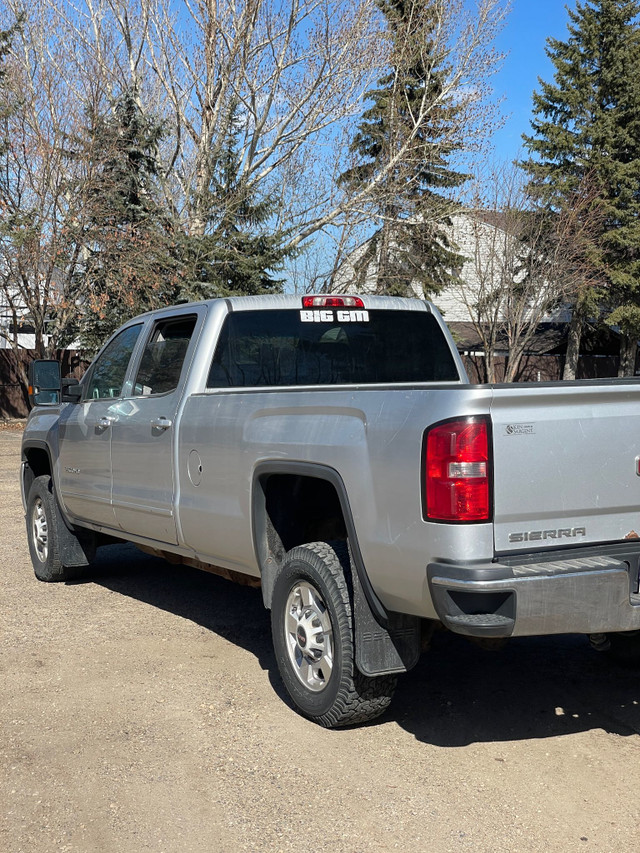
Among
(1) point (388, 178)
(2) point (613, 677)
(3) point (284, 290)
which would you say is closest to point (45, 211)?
(3) point (284, 290)

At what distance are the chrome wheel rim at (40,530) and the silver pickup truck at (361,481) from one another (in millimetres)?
1125

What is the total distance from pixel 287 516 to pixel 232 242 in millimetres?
20561

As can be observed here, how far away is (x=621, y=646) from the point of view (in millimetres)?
5168

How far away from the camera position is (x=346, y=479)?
4.12 m

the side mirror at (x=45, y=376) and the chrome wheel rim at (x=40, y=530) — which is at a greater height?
the side mirror at (x=45, y=376)

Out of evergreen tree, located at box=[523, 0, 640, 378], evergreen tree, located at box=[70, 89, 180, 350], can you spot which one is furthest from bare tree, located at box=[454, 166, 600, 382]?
evergreen tree, located at box=[70, 89, 180, 350]

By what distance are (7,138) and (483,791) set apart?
79.7 feet

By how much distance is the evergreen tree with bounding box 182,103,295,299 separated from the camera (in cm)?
2423

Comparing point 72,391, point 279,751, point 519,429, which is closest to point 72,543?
point 72,391

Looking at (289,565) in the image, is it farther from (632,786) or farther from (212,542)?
(632,786)

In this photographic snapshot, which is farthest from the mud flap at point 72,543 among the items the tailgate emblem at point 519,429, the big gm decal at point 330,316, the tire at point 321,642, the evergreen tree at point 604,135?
the evergreen tree at point 604,135

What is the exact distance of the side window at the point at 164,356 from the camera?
5844 mm

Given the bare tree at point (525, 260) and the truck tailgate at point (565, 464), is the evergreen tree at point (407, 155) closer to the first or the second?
the bare tree at point (525, 260)

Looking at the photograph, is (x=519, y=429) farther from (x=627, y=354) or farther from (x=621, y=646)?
(x=627, y=354)
